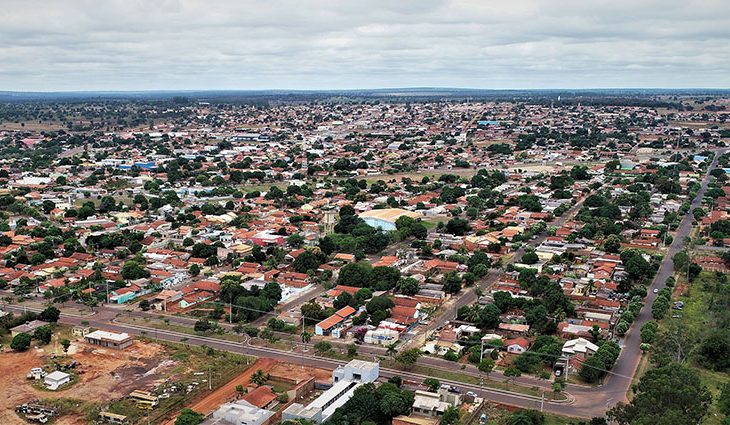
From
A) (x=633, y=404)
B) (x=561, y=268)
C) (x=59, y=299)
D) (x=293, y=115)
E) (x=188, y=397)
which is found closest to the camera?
(x=633, y=404)

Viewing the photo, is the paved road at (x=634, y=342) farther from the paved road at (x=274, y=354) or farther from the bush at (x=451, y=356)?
the bush at (x=451, y=356)

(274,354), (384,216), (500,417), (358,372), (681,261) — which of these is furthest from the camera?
(384,216)

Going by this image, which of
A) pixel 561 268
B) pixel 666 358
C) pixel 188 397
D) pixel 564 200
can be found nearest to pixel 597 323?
pixel 666 358

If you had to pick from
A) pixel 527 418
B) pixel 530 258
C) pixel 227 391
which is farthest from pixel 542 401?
pixel 530 258

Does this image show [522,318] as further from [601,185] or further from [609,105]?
[609,105]

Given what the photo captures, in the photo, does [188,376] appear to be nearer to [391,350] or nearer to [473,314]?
[391,350]
